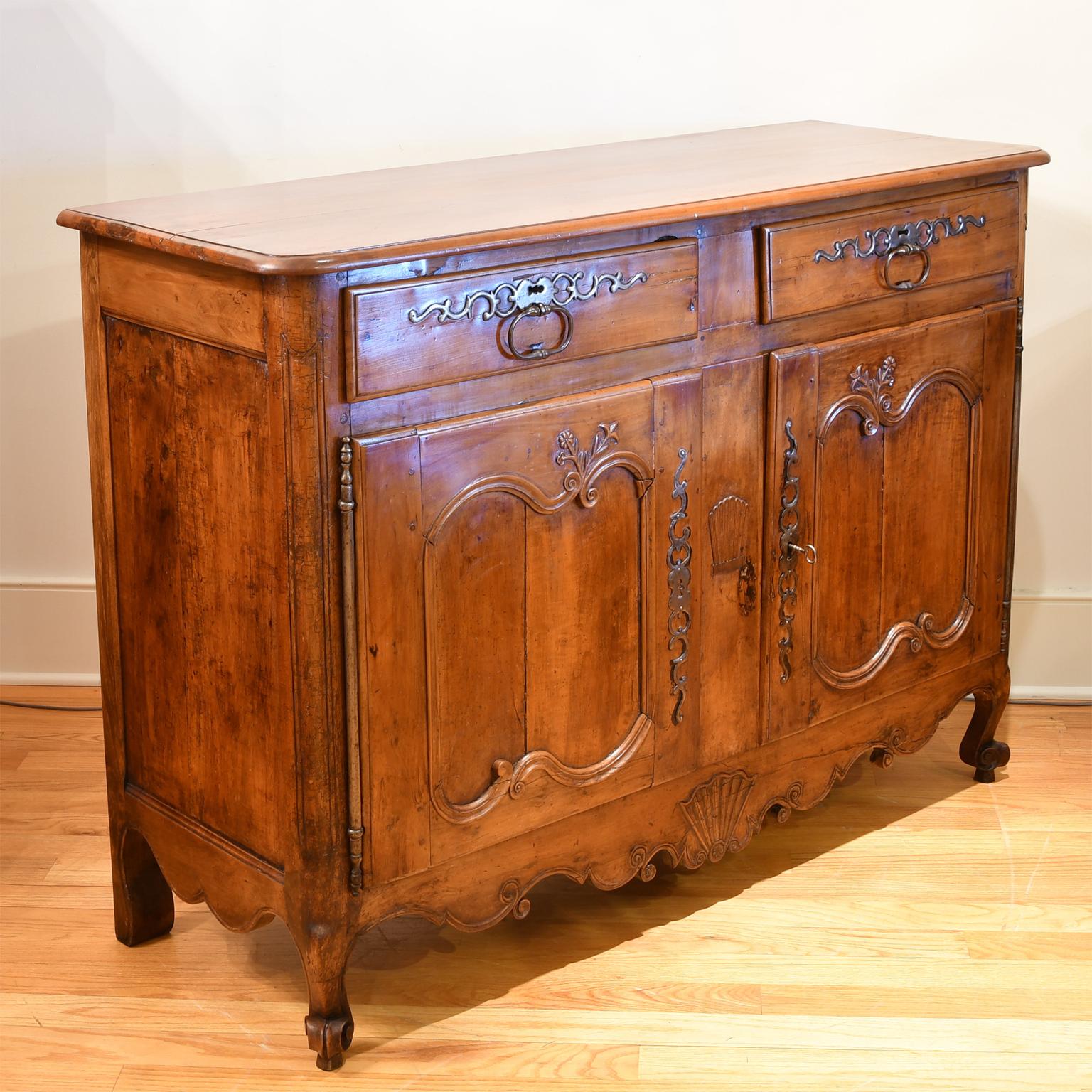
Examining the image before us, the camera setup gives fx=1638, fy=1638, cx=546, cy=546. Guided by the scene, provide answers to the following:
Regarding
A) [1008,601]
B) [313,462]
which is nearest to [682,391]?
[313,462]

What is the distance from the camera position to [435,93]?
110 inches

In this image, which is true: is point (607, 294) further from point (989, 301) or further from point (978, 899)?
point (978, 899)

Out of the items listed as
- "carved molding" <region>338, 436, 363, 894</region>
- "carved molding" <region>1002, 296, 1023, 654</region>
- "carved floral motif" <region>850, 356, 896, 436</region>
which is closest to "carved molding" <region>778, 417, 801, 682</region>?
"carved floral motif" <region>850, 356, 896, 436</region>

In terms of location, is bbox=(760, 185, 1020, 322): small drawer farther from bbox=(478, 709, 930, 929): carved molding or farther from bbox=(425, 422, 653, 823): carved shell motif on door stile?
bbox=(478, 709, 930, 929): carved molding

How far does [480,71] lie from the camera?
2.80 meters

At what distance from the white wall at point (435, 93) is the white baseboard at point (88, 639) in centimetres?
28

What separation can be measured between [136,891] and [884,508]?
1.17 metres

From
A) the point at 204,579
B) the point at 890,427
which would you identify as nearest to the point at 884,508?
the point at 890,427

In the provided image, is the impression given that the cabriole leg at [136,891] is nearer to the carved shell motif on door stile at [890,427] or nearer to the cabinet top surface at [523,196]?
the cabinet top surface at [523,196]

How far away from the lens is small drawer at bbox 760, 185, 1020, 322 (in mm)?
2125

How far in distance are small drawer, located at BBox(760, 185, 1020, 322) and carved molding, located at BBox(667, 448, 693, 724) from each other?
0.26m

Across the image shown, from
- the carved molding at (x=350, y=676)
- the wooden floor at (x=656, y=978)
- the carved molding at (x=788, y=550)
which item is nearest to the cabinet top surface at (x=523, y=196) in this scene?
the carved molding at (x=350, y=676)

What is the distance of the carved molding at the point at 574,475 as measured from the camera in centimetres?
190

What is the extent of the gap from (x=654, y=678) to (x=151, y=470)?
689 mm
